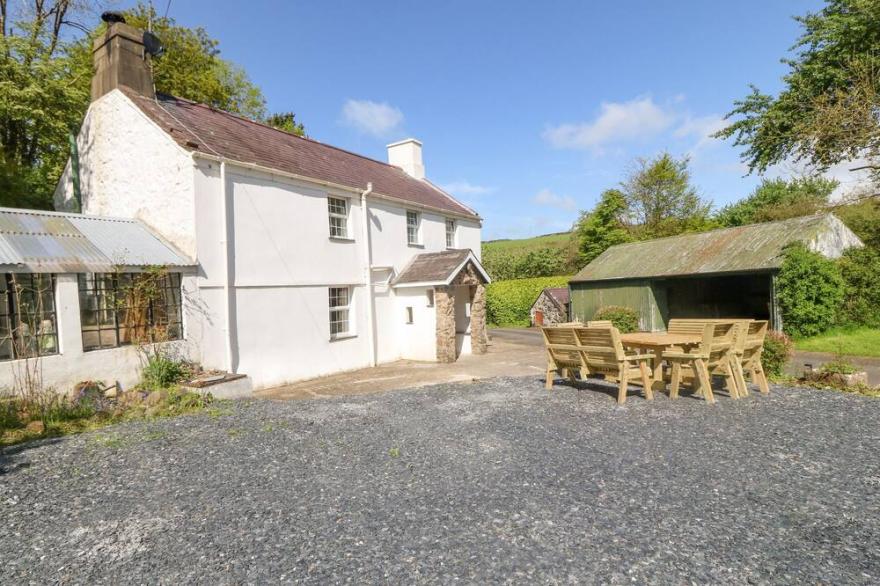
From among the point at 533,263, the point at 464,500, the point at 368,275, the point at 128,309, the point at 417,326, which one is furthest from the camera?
the point at 533,263

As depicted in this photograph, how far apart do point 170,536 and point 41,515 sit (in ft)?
4.37

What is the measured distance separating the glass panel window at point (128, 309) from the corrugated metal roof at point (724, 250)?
18.2 m

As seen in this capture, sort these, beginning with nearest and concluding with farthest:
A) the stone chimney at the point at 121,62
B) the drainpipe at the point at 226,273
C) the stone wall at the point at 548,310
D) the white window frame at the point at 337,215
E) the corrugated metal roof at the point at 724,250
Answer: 1. the drainpipe at the point at 226,273
2. the stone chimney at the point at 121,62
3. the white window frame at the point at 337,215
4. the corrugated metal roof at the point at 724,250
5. the stone wall at the point at 548,310

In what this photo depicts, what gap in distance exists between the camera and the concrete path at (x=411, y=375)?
10.9 metres

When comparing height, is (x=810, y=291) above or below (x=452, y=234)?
below

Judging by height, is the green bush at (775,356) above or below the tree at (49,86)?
below

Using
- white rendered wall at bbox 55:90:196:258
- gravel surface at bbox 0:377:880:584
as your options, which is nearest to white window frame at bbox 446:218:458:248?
white rendered wall at bbox 55:90:196:258

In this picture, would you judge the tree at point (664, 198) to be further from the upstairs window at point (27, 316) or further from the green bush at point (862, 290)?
the upstairs window at point (27, 316)

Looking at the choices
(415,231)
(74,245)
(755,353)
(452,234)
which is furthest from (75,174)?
(755,353)

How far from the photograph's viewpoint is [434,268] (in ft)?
50.9

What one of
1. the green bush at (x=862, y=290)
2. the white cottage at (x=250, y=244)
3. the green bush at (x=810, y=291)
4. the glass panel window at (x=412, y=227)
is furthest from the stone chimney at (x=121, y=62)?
the green bush at (x=862, y=290)

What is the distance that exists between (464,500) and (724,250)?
19294mm

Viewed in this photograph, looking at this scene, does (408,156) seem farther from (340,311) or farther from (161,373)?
(161,373)

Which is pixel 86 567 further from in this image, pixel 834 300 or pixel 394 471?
pixel 834 300
